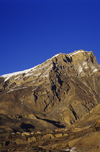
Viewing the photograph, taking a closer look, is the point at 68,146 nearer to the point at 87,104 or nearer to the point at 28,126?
the point at 28,126

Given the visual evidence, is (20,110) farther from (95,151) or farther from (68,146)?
(95,151)

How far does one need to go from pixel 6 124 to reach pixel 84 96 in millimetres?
75198

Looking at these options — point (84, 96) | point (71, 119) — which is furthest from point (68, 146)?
point (84, 96)

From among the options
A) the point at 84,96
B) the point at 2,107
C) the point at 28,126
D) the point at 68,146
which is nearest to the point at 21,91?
the point at 2,107

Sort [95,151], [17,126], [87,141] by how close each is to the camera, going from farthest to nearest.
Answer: [17,126], [87,141], [95,151]

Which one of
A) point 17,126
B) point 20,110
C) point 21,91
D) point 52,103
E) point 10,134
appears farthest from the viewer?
point 21,91

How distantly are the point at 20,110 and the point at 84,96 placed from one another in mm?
50078

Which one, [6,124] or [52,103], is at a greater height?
[52,103]

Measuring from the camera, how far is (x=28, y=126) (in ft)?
429

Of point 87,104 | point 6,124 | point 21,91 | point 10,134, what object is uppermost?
point 21,91

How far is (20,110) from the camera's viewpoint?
170 metres

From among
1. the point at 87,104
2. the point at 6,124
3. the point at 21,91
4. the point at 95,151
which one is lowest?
the point at 95,151

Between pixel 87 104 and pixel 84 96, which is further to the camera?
pixel 84 96

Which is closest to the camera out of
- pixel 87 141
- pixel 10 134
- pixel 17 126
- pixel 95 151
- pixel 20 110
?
pixel 95 151
